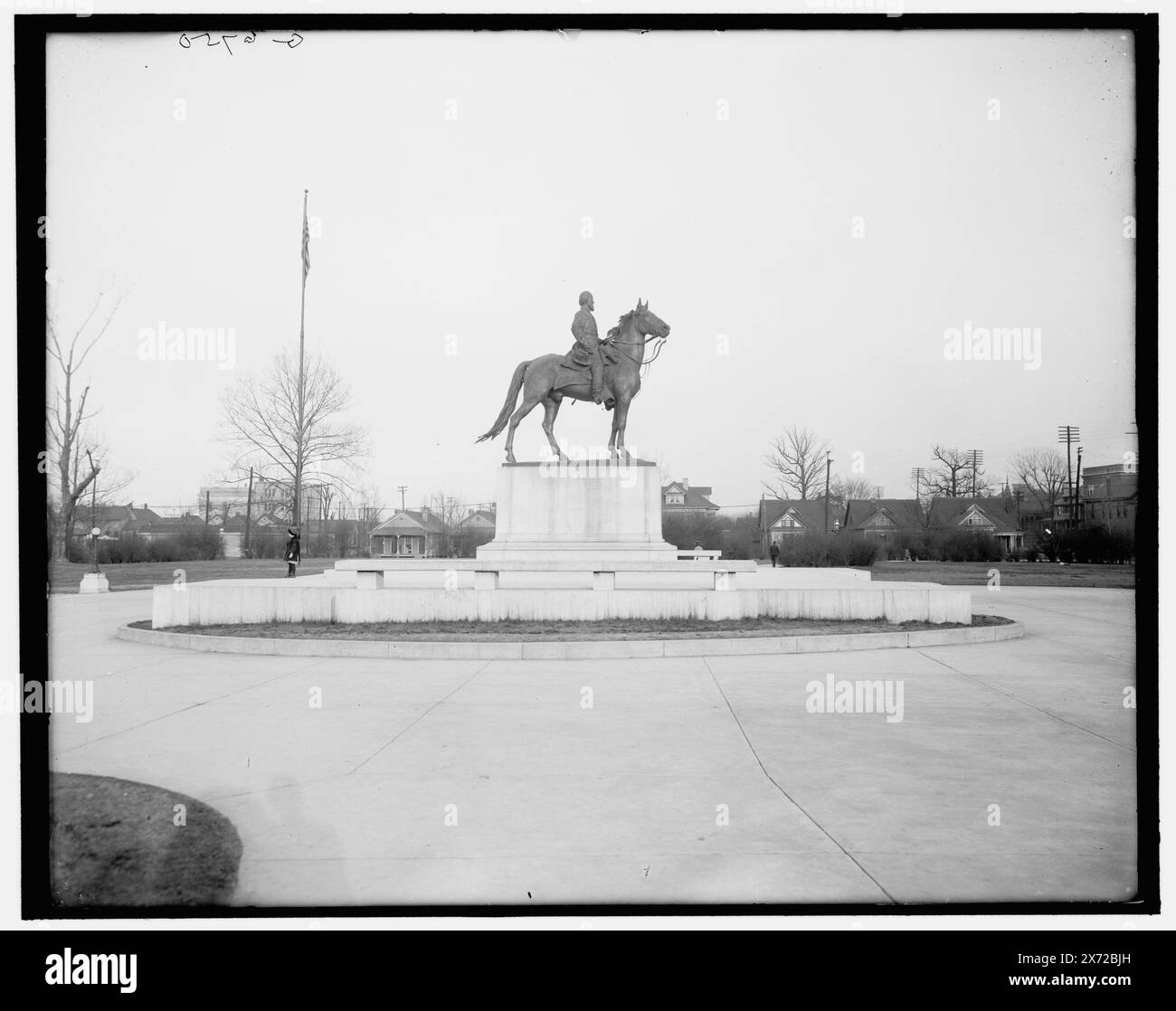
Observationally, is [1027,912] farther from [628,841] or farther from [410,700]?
[410,700]

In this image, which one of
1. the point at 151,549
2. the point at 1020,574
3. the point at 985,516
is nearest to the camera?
the point at 1020,574

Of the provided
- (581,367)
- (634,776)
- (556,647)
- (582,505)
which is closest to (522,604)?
(556,647)

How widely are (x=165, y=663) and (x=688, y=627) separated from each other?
6842mm

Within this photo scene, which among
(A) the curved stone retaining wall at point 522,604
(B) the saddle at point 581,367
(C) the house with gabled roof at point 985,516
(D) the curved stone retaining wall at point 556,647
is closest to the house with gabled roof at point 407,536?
(C) the house with gabled roof at point 985,516

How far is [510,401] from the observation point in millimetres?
17969

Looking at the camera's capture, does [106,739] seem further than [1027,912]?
Yes

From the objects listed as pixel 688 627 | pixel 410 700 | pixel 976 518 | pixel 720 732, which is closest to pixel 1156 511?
pixel 720 732

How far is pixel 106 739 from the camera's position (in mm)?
6465

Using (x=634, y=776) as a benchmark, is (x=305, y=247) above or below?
above

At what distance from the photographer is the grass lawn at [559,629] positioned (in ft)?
37.4

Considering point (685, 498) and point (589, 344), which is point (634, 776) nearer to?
point (589, 344)

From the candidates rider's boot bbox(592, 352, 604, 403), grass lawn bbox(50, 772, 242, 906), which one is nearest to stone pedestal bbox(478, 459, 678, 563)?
rider's boot bbox(592, 352, 604, 403)

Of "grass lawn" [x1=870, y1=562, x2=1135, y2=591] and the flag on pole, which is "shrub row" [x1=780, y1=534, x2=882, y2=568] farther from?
the flag on pole

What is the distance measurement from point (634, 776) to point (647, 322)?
520 inches
